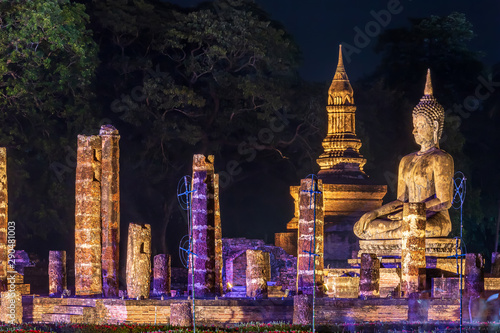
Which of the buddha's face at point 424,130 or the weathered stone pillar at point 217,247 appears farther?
the buddha's face at point 424,130

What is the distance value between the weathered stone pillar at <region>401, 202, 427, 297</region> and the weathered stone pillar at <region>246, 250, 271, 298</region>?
120 inches

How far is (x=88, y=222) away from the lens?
29.8m

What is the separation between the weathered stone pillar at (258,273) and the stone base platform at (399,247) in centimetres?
417

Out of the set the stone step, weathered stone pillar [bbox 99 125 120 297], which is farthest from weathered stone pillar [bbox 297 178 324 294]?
the stone step

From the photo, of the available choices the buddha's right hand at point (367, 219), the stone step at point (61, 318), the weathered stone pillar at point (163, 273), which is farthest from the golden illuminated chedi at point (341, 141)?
the stone step at point (61, 318)

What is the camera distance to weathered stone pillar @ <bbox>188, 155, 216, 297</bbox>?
92.6 feet

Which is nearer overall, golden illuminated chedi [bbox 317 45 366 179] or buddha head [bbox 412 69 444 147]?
buddha head [bbox 412 69 444 147]

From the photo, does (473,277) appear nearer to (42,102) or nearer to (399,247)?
(399,247)

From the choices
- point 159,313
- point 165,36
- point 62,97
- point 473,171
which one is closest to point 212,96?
point 165,36

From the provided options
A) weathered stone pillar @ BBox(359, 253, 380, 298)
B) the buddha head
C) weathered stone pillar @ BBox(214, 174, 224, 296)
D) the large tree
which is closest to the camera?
weathered stone pillar @ BBox(359, 253, 380, 298)

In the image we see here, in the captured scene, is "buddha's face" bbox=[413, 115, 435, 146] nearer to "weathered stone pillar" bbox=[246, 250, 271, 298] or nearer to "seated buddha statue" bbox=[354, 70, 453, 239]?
"seated buddha statue" bbox=[354, 70, 453, 239]

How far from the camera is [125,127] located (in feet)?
134

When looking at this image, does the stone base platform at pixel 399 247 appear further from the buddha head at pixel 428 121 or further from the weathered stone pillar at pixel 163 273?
the weathered stone pillar at pixel 163 273

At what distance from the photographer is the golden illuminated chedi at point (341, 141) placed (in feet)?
121
